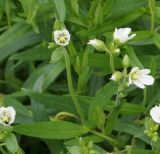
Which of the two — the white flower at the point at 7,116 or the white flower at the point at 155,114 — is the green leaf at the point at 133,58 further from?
the white flower at the point at 7,116

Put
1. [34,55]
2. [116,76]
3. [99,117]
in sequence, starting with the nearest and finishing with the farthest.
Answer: [116,76] < [99,117] < [34,55]

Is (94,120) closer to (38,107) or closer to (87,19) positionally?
(38,107)

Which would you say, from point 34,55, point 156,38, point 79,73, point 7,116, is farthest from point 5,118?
point 156,38

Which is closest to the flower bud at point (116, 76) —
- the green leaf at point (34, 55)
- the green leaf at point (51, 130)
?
the green leaf at point (51, 130)

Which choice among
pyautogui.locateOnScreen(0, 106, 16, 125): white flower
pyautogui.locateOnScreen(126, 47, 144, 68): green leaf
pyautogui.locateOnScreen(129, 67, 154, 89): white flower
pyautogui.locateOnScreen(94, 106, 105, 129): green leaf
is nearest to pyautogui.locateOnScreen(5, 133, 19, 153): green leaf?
pyautogui.locateOnScreen(0, 106, 16, 125): white flower

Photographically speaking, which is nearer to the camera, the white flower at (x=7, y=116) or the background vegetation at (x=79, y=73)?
the white flower at (x=7, y=116)

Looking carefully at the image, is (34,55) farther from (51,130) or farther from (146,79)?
(146,79)

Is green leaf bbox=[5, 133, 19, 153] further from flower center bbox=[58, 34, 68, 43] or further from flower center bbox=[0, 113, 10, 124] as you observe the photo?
flower center bbox=[58, 34, 68, 43]
